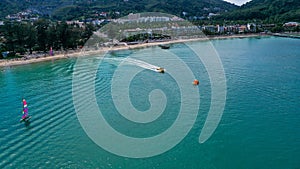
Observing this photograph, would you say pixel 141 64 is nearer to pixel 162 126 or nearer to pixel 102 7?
pixel 162 126

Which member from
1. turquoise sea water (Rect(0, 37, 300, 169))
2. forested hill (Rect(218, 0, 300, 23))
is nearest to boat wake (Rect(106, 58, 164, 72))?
turquoise sea water (Rect(0, 37, 300, 169))

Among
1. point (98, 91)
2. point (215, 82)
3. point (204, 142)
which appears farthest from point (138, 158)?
point (215, 82)

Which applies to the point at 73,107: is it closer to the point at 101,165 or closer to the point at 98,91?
the point at 98,91

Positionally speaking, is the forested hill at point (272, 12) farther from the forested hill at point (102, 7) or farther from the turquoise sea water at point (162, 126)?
the turquoise sea water at point (162, 126)

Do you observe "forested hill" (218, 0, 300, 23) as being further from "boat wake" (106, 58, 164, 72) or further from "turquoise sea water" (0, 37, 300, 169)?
"turquoise sea water" (0, 37, 300, 169)

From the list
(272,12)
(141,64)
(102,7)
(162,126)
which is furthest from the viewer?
(102,7)

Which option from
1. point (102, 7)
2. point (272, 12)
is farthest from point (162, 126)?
point (102, 7)

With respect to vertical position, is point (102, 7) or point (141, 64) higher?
point (102, 7)
